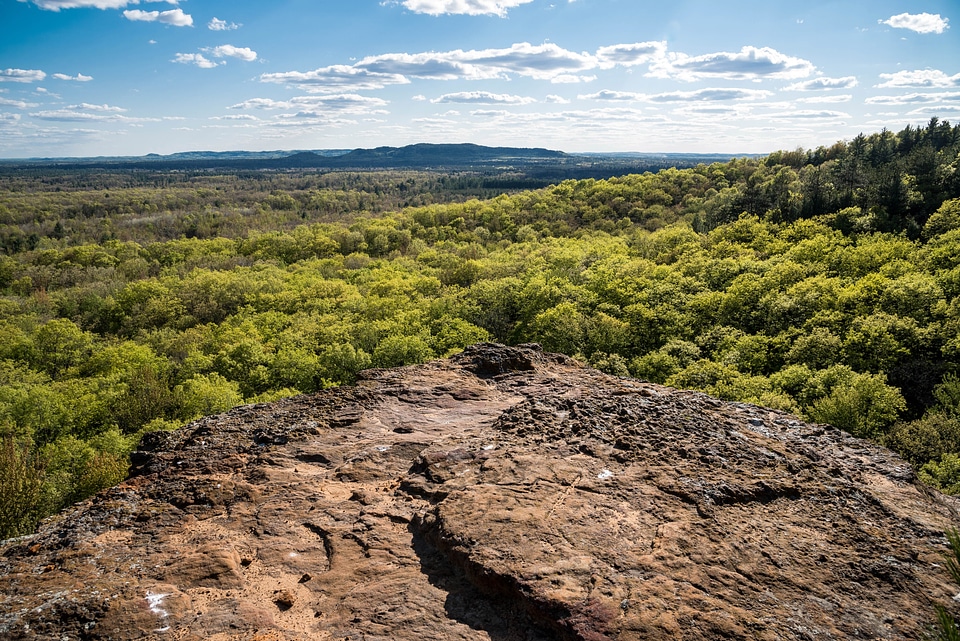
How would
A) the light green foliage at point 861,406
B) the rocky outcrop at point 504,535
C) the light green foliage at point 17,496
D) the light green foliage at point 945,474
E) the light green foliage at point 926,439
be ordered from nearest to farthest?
the rocky outcrop at point 504,535
the light green foliage at point 17,496
the light green foliage at point 945,474
the light green foliage at point 926,439
the light green foliage at point 861,406

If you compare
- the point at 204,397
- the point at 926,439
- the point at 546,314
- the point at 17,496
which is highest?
the point at 546,314

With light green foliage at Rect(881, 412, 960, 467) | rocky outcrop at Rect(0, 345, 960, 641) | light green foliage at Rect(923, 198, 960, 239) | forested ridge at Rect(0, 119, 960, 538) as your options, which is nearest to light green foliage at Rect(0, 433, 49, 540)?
forested ridge at Rect(0, 119, 960, 538)

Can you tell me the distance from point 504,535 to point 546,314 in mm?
39564

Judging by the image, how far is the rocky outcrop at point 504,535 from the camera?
823cm

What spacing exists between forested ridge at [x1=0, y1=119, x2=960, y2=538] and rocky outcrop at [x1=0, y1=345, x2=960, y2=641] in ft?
68.8

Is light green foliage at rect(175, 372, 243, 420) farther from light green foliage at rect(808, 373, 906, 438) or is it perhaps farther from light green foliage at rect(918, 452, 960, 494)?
light green foliage at rect(918, 452, 960, 494)

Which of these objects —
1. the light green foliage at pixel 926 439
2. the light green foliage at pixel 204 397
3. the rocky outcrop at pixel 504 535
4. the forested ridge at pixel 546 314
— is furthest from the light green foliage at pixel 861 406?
the light green foliage at pixel 204 397

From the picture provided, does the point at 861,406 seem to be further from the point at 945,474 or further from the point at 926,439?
the point at 945,474

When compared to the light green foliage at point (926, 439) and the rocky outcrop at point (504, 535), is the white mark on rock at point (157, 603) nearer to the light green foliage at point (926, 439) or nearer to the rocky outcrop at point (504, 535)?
the rocky outcrop at point (504, 535)

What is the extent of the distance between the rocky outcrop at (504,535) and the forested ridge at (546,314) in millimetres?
20968

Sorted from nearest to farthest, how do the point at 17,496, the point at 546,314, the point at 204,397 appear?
the point at 17,496 < the point at 204,397 < the point at 546,314

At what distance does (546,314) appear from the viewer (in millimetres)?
48500

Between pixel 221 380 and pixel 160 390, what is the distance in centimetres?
391

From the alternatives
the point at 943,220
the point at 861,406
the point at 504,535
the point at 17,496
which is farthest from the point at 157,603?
the point at 943,220
